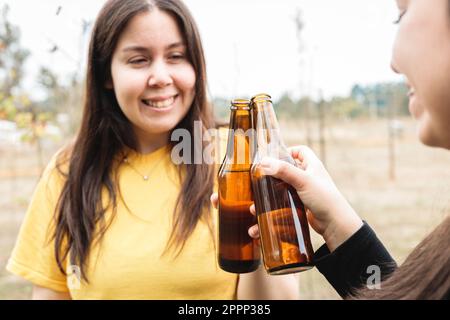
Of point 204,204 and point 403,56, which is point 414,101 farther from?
point 204,204

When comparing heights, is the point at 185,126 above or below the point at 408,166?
above

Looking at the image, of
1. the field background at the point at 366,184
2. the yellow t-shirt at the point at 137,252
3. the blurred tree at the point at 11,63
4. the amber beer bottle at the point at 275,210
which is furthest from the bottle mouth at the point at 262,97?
the blurred tree at the point at 11,63

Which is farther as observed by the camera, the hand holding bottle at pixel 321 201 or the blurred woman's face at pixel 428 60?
the hand holding bottle at pixel 321 201

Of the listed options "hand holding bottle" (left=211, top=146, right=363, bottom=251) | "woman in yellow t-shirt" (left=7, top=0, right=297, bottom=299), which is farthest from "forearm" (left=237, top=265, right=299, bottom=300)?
"hand holding bottle" (left=211, top=146, right=363, bottom=251)

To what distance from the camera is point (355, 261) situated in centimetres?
80

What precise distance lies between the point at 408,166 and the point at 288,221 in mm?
6856

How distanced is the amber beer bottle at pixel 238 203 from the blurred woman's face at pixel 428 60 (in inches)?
15.7

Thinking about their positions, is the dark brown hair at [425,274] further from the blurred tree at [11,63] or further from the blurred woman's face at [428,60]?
the blurred tree at [11,63]

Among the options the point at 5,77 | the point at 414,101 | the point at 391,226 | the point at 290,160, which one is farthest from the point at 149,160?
the point at 391,226

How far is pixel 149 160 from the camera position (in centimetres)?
127

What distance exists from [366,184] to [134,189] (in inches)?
209

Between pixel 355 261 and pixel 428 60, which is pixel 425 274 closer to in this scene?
pixel 355 261

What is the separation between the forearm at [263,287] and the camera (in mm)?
1098
